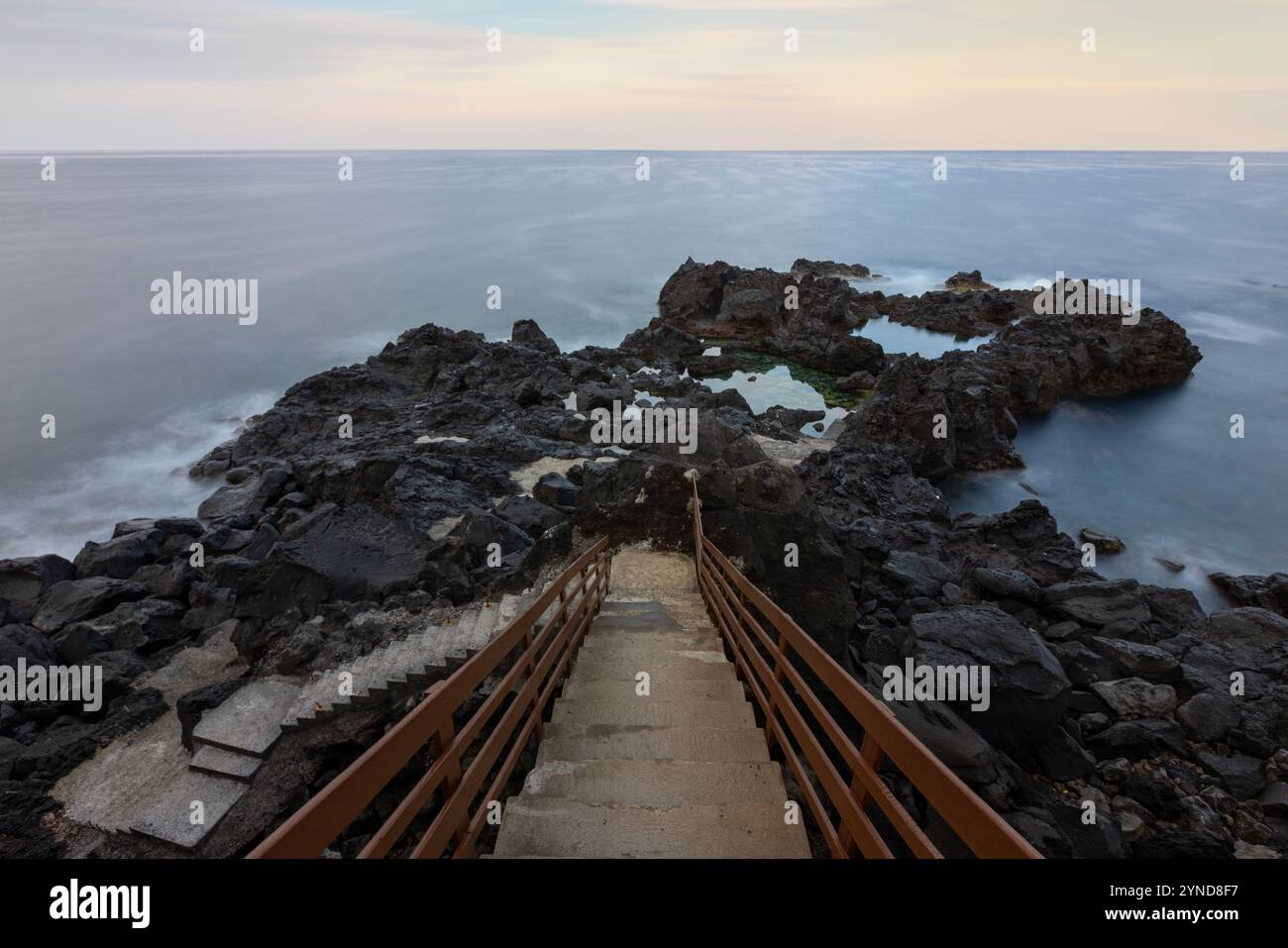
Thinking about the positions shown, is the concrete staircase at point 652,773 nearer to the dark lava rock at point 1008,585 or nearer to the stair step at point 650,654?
the stair step at point 650,654

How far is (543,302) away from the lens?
59438 mm

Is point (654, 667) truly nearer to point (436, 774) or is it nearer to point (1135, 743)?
point (436, 774)

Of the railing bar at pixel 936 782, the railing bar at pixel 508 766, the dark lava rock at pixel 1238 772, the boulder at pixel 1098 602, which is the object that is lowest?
the dark lava rock at pixel 1238 772

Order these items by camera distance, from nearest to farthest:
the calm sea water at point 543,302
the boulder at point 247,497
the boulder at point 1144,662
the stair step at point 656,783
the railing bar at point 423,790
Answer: the railing bar at point 423,790 < the stair step at point 656,783 < the boulder at point 1144,662 < the boulder at point 247,497 < the calm sea water at point 543,302

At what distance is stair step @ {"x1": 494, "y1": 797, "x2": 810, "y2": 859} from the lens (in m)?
3.23

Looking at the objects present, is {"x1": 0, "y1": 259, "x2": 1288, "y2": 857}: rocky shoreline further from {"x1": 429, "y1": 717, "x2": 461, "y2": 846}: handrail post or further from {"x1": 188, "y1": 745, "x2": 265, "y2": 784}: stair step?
{"x1": 429, "y1": 717, "x2": 461, "y2": 846}: handrail post

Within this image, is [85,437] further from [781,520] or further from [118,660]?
[781,520]

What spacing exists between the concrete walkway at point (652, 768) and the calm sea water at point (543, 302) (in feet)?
74.9

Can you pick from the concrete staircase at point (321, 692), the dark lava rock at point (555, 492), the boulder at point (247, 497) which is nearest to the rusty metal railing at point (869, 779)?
the concrete staircase at point (321, 692)

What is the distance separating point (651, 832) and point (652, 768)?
634 mm

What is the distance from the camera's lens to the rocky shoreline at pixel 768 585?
30.5ft

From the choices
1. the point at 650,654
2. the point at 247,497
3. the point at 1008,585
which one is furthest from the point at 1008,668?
the point at 247,497
